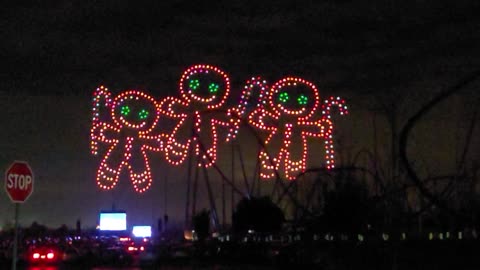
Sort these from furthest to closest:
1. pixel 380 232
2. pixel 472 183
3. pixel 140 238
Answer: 1. pixel 140 238
2. pixel 472 183
3. pixel 380 232

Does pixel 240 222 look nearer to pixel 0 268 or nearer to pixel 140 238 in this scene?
pixel 0 268

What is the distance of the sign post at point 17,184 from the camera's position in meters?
16.5

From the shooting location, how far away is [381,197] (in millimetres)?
53281

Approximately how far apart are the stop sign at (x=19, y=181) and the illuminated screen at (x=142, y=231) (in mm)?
106728

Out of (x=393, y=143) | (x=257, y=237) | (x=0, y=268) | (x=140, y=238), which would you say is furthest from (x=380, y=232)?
(x=140, y=238)

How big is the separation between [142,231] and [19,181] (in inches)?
4292

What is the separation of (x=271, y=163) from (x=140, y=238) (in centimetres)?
7422

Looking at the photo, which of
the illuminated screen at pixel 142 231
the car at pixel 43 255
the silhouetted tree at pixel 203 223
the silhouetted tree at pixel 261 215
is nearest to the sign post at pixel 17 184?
the car at pixel 43 255

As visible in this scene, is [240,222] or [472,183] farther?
[240,222]

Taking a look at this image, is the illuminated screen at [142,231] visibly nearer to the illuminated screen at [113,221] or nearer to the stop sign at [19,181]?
the illuminated screen at [113,221]

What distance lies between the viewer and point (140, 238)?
119312 millimetres

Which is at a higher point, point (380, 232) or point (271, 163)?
point (271, 163)

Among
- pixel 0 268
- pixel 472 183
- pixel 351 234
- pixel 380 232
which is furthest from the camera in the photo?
pixel 351 234

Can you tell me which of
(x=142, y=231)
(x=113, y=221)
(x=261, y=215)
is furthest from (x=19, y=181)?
(x=142, y=231)
